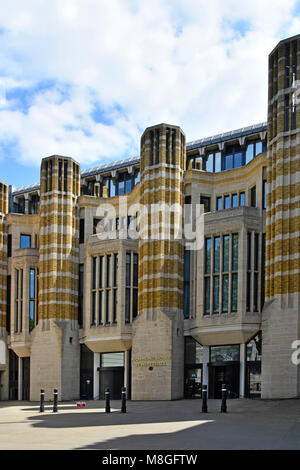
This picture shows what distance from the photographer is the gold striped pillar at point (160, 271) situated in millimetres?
40000

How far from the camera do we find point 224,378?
3991 centimetres

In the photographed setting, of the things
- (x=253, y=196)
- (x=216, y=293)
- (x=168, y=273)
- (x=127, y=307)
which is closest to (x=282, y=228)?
(x=216, y=293)

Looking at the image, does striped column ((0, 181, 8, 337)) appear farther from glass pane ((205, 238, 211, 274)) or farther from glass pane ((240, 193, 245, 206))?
glass pane ((240, 193, 245, 206))

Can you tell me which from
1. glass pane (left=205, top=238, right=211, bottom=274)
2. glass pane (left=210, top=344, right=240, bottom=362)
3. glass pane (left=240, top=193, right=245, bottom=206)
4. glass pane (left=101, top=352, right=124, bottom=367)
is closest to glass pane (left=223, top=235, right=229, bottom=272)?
glass pane (left=205, top=238, right=211, bottom=274)

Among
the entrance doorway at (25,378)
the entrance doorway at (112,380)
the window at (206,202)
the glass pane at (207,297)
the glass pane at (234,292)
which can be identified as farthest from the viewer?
the entrance doorway at (25,378)

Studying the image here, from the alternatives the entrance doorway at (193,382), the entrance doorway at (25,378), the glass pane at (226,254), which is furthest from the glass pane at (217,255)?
the entrance doorway at (25,378)

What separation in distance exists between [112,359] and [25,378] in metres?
8.87

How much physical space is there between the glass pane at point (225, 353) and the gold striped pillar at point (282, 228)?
182 inches

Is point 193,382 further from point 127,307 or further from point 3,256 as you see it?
point 3,256

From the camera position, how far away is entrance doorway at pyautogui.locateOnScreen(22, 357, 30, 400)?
50.9 metres

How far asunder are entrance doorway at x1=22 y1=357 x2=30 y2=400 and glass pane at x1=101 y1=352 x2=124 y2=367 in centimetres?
756

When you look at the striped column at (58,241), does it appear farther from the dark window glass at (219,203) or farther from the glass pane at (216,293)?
the glass pane at (216,293)
